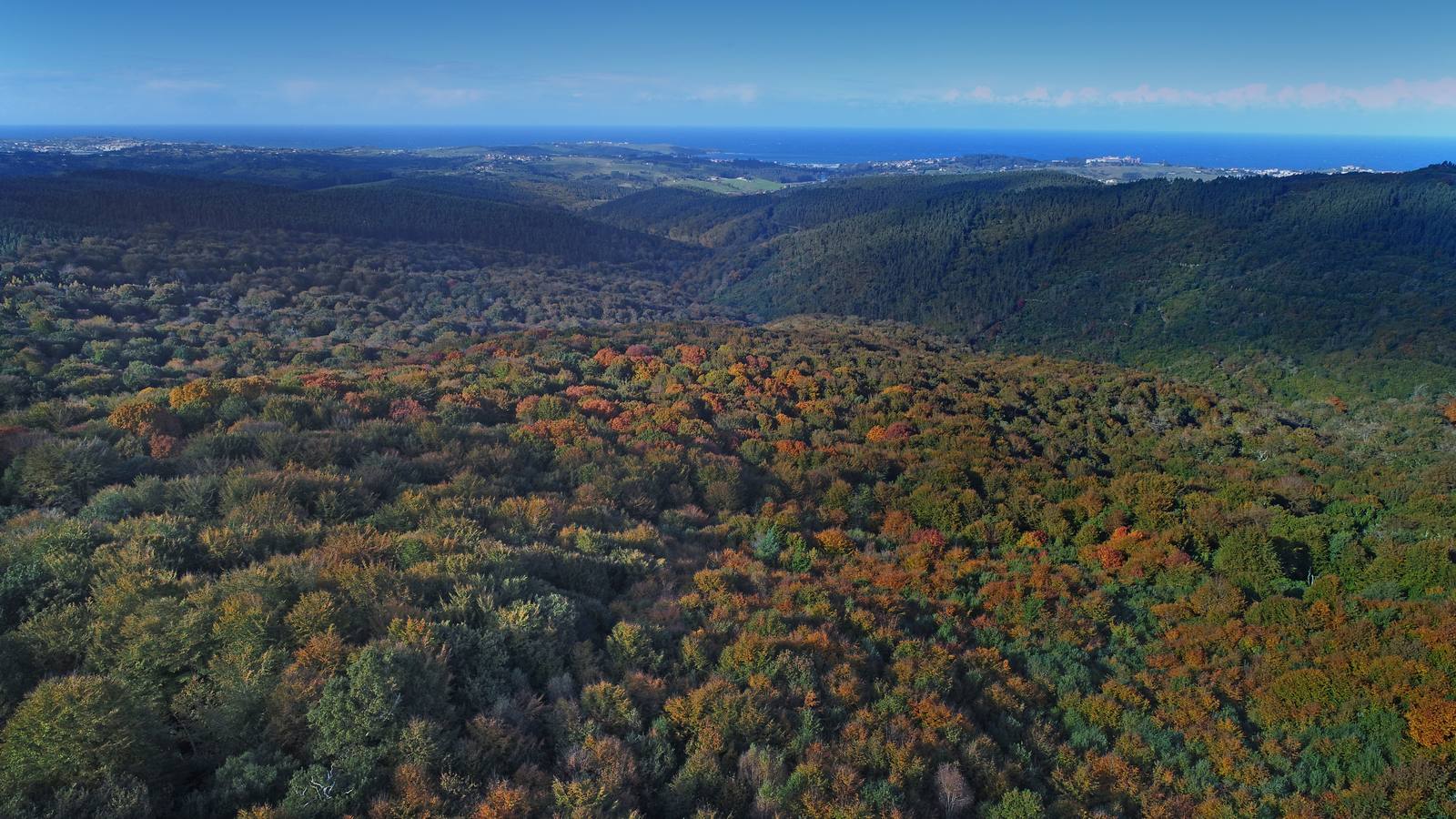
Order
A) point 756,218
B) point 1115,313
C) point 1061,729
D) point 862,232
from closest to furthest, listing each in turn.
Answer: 1. point 1061,729
2. point 1115,313
3. point 862,232
4. point 756,218

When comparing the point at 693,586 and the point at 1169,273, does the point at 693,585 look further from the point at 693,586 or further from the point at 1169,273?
the point at 1169,273

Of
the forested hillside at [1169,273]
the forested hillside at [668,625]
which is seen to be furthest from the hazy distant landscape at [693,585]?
the forested hillside at [1169,273]

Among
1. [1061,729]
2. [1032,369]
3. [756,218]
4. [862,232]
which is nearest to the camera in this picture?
[1061,729]

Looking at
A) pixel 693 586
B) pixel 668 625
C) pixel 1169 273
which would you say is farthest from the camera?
pixel 1169 273

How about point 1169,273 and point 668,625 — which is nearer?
point 668,625

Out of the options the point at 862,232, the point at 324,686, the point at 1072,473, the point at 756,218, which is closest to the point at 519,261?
the point at 862,232

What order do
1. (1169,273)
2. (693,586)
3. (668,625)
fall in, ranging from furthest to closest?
(1169,273), (693,586), (668,625)

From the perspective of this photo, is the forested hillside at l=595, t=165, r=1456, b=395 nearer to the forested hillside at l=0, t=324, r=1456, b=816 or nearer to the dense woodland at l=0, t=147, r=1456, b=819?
the dense woodland at l=0, t=147, r=1456, b=819

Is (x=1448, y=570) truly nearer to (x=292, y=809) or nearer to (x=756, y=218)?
(x=292, y=809)

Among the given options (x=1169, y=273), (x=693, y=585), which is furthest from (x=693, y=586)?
(x=1169, y=273)
